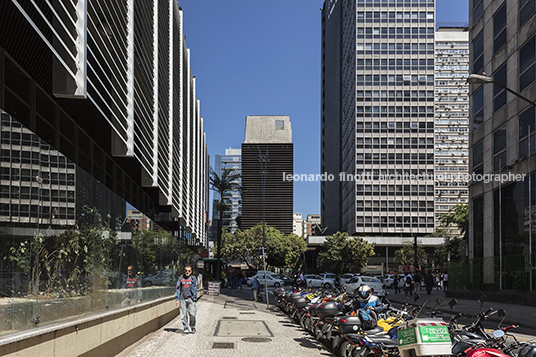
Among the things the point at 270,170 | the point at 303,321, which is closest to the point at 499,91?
the point at 303,321

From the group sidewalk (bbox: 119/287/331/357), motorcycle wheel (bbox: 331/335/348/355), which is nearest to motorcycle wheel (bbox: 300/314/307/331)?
sidewalk (bbox: 119/287/331/357)

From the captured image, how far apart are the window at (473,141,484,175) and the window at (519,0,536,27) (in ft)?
28.6

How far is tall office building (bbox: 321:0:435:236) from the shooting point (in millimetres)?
102062

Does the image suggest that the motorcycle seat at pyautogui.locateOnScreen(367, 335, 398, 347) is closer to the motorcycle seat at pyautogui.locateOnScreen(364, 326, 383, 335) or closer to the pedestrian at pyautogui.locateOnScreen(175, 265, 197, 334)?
the motorcycle seat at pyautogui.locateOnScreen(364, 326, 383, 335)

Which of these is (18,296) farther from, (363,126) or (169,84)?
(363,126)

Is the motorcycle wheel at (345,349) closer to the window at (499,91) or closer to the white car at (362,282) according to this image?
the window at (499,91)

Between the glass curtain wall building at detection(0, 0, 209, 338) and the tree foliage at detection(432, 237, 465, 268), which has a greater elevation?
the glass curtain wall building at detection(0, 0, 209, 338)

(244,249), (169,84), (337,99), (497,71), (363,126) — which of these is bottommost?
(244,249)

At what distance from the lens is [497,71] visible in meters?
33.7

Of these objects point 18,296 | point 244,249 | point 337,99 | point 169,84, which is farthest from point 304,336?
point 337,99

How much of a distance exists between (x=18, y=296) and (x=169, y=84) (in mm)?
21822

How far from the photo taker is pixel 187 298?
49.6 feet

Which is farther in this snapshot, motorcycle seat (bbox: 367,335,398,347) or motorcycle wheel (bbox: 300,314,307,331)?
motorcycle wheel (bbox: 300,314,307,331)

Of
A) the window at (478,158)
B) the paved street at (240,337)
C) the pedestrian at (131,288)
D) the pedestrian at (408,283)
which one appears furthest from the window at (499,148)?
the pedestrian at (131,288)
